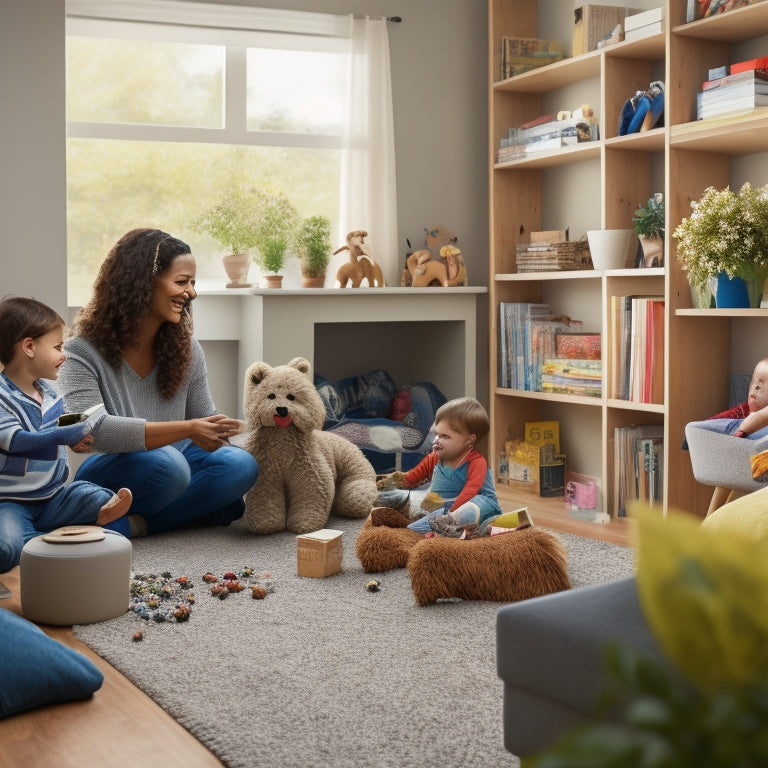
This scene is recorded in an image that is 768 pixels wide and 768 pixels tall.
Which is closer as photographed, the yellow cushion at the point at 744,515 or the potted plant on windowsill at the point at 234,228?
the yellow cushion at the point at 744,515

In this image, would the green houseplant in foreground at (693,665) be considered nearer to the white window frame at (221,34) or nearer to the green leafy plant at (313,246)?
the green leafy plant at (313,246)

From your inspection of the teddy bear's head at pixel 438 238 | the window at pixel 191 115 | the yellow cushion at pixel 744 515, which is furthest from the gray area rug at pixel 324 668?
the teddy bear's head at pixel 438 238

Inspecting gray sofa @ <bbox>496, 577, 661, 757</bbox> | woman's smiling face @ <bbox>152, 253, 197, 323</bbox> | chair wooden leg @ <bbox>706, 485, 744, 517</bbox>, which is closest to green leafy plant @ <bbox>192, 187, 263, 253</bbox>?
woman's smiling face @ <bbox>152, 253, 197, 323</bbox>

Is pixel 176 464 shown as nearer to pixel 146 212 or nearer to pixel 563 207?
pixel 146 212

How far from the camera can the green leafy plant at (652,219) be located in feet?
11.2

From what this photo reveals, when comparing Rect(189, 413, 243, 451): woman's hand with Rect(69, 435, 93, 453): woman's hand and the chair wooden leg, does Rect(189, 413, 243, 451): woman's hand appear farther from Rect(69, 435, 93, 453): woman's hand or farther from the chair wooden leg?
the chair wooden leg

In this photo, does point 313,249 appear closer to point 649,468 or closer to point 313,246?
point 313,246

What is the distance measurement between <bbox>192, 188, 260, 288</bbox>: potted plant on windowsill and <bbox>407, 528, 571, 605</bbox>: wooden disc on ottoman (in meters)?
1.89

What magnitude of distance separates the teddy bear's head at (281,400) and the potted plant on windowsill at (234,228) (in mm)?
861

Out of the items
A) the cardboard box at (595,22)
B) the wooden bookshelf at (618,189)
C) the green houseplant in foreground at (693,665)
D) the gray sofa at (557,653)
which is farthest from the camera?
the cardboard box at (595,22)

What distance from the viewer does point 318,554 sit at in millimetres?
2600

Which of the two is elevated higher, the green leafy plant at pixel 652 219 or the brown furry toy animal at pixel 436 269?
the green leafy plant at pixel 652 219

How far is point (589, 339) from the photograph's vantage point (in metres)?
3.80

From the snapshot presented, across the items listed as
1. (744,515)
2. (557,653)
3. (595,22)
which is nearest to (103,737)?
(557,653)
